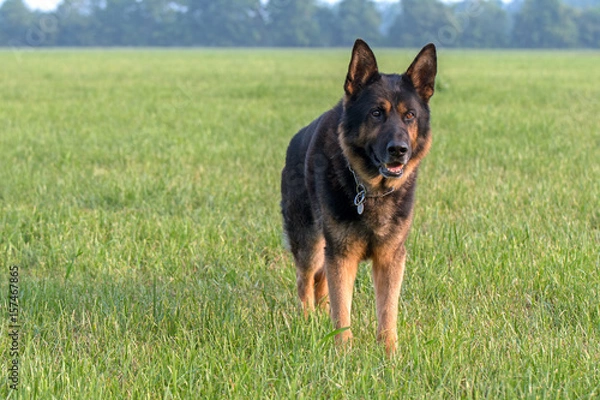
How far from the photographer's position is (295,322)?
3.94m

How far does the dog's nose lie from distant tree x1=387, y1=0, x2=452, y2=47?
56820 millimetres

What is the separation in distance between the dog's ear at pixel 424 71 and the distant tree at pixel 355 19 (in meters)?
91.0

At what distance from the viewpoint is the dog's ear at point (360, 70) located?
3.88m

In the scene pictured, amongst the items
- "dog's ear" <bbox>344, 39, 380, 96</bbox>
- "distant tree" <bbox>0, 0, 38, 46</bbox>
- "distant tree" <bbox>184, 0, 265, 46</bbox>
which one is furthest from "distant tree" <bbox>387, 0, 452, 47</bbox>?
"dog's ear" <bbox>344, 39, 380, 96</bbox>

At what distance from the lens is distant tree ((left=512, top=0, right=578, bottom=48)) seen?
8019 centimetres

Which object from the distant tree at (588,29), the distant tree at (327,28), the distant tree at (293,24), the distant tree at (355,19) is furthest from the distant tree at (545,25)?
the distant tree at (293,24)

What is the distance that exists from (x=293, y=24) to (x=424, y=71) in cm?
10432

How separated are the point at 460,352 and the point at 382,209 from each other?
84 centimetres

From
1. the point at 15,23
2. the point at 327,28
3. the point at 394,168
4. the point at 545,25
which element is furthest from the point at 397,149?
the point at 327,28

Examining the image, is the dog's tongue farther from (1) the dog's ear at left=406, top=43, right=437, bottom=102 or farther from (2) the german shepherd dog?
(1) the dog's ear at left=406, top=43, right=437, bottom=102

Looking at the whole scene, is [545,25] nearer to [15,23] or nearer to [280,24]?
[280,24]

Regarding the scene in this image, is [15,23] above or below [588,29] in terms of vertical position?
below

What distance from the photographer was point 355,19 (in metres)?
97.6

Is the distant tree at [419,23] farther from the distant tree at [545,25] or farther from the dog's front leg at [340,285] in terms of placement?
the dog's front leg at [340,285]
